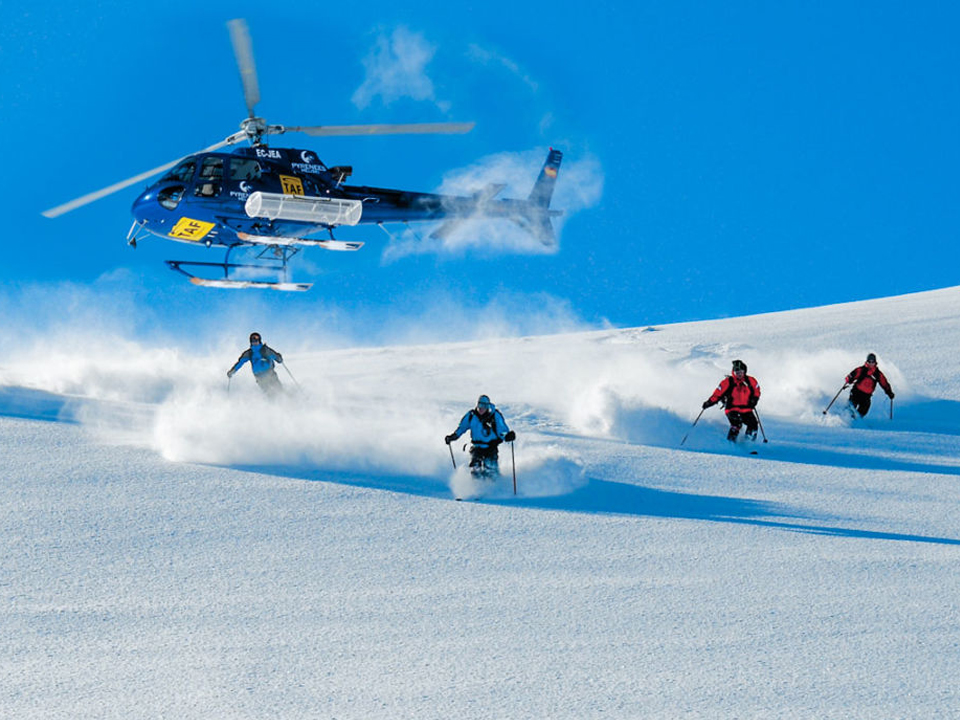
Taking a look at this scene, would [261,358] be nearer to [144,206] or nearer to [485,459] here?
[144,206]

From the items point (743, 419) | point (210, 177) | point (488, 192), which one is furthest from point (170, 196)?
point (743, 419)

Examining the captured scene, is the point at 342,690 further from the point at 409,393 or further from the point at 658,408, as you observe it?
the point at 409,393

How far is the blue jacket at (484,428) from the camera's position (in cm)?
1051

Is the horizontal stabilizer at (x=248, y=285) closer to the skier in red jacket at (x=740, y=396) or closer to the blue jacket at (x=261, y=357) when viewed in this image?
the blue jacket at (x=261, y=357)

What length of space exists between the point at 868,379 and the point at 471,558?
8.80 meters

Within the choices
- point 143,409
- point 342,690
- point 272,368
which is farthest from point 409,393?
point 342,690

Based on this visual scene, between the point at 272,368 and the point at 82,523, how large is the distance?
5.83 meters

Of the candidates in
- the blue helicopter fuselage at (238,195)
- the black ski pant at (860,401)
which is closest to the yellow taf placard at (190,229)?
the blue helicopter fuselage at (238,195)

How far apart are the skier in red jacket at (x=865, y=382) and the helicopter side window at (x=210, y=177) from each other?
10106 millimetres

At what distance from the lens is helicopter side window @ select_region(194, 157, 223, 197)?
1633 cm

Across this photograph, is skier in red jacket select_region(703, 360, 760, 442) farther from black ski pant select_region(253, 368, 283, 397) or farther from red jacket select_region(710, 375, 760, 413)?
black ski pant select_region(253, 368, 283, 397)

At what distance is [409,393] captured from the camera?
1719 cm

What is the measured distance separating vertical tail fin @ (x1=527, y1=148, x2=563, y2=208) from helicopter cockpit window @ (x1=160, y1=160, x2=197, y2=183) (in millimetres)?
8165

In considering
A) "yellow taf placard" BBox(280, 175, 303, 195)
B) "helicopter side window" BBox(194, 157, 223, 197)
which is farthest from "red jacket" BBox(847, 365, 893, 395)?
"helicopter side window" BBox(194, 157, 223, 197)
